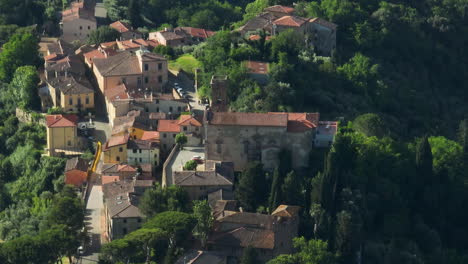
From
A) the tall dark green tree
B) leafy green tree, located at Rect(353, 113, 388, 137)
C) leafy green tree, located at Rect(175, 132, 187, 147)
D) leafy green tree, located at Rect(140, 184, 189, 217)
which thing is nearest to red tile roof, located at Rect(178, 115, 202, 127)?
leafy green tree, located at Rect(175, 132, 187, 147)

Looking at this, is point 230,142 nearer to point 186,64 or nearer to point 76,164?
point 76,164

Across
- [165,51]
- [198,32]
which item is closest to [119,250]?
[165,51]

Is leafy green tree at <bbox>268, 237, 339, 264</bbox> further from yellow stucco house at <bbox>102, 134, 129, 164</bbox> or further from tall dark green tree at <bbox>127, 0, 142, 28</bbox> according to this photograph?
tall dark green tree at <bbox>127, 0, 142, 28</bbox>

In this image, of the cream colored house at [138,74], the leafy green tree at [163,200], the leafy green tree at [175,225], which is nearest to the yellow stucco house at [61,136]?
the cream colored house at [138,74]

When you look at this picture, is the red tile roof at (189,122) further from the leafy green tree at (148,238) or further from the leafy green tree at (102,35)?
the leafy green tree at (102,35)

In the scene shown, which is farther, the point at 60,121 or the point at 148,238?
the point at 60,121

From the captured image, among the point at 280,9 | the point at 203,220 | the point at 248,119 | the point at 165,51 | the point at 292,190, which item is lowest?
the point at 203,220

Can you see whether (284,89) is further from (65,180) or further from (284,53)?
(65,180)
